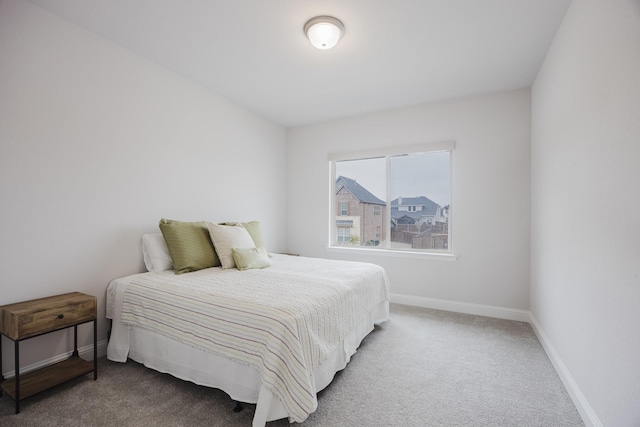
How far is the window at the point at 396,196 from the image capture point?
379cm

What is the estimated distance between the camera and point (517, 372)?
222 cm

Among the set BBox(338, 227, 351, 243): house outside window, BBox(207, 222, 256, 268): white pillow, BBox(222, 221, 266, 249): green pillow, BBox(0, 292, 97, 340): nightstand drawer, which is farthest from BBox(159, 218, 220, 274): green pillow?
BBox(338, 227, 351, 243): house outside window

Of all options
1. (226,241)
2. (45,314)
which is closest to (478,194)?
(226,241)

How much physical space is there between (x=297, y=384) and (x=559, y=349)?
6.84 feet

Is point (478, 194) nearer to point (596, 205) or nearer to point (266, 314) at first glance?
point (596, 205)

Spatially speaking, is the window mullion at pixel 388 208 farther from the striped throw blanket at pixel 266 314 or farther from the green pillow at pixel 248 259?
the green pillow at pixel 248 259

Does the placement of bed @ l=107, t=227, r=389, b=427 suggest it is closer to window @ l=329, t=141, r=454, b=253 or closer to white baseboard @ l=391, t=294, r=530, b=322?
white baseboard @ l=391, t=294, r=530, b=322

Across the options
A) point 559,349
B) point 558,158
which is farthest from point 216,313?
point 558,158

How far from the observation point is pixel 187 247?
2.68 metres

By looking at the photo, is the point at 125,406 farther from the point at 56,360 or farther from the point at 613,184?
the point at 613,184

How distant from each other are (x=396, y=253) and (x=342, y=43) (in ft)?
8.65

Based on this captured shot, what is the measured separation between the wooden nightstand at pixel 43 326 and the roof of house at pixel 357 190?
3.32 meters

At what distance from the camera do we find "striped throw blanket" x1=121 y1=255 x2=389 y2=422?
156 cm

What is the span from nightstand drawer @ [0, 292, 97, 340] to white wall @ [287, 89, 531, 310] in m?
3.10
